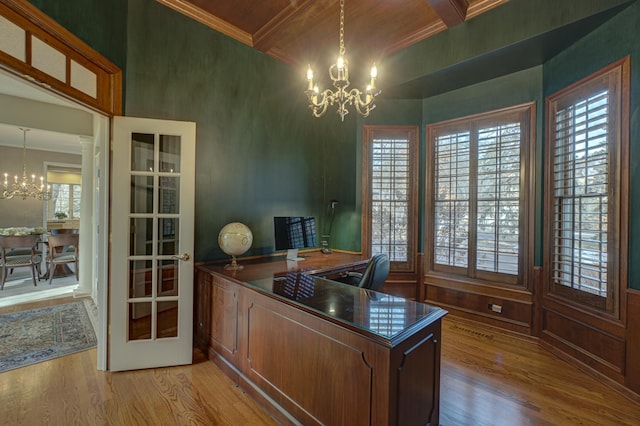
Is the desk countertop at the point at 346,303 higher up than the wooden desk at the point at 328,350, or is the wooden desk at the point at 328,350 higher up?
the desk countertop at the point at 346,303

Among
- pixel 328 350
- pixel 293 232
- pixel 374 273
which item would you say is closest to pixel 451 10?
pixel 374 273

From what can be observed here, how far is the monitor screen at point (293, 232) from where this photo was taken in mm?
3172

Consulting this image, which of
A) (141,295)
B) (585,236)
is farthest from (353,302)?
(585,236)

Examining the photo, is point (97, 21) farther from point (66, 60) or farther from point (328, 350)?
point (328, 350)

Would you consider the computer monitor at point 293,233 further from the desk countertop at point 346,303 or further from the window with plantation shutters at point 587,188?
the window with plantation shutters at point 587,188

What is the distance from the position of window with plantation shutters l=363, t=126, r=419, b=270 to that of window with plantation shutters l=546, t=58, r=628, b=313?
1561mm

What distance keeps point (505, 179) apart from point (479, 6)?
184 cm

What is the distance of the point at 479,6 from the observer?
2.83 metres

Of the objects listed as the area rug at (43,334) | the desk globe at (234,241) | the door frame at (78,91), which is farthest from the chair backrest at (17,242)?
the desk globe at (234,241)

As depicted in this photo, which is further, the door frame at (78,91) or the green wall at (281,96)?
the green wall at (281,96)

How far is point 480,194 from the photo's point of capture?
3.54 m

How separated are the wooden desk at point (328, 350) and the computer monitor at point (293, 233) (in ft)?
2.37

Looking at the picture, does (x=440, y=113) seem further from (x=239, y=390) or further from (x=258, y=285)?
(x=239, y=390)

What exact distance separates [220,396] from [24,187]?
7567 millimetres
